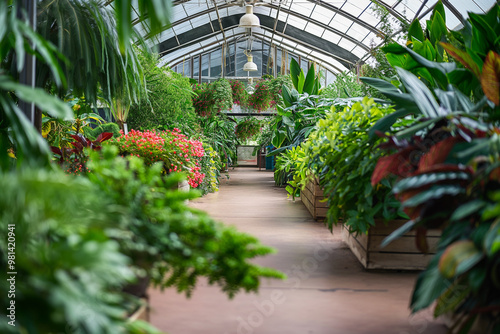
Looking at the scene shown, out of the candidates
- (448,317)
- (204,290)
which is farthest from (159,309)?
(448,317)

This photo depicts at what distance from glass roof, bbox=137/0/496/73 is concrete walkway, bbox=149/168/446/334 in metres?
7.68

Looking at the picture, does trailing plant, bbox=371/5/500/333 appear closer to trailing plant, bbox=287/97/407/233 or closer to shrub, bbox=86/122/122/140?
trailing plant, bbox=287/97/407/233

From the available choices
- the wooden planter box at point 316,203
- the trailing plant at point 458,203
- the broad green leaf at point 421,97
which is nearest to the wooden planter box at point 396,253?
the trailing plant at point 458,203

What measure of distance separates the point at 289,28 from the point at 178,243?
12.4 m

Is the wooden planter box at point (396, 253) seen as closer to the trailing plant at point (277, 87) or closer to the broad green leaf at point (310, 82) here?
the broad green leaf at point (310, 82)

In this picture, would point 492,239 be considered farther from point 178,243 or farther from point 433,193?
point 178,243

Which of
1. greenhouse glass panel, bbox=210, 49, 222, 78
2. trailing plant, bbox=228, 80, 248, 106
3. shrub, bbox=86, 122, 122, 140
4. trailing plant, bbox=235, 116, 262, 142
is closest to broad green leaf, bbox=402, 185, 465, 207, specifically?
shrub, bbox=86, 122, 122, 140

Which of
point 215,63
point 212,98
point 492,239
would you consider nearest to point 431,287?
point 492,239

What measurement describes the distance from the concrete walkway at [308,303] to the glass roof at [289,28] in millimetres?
7683

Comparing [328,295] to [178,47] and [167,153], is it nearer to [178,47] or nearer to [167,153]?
[167,153]

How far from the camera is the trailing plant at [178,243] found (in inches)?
36.3

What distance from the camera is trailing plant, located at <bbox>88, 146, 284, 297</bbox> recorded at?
0.92 metres

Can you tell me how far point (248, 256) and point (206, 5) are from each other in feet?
36.3

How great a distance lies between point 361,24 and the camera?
996cm
